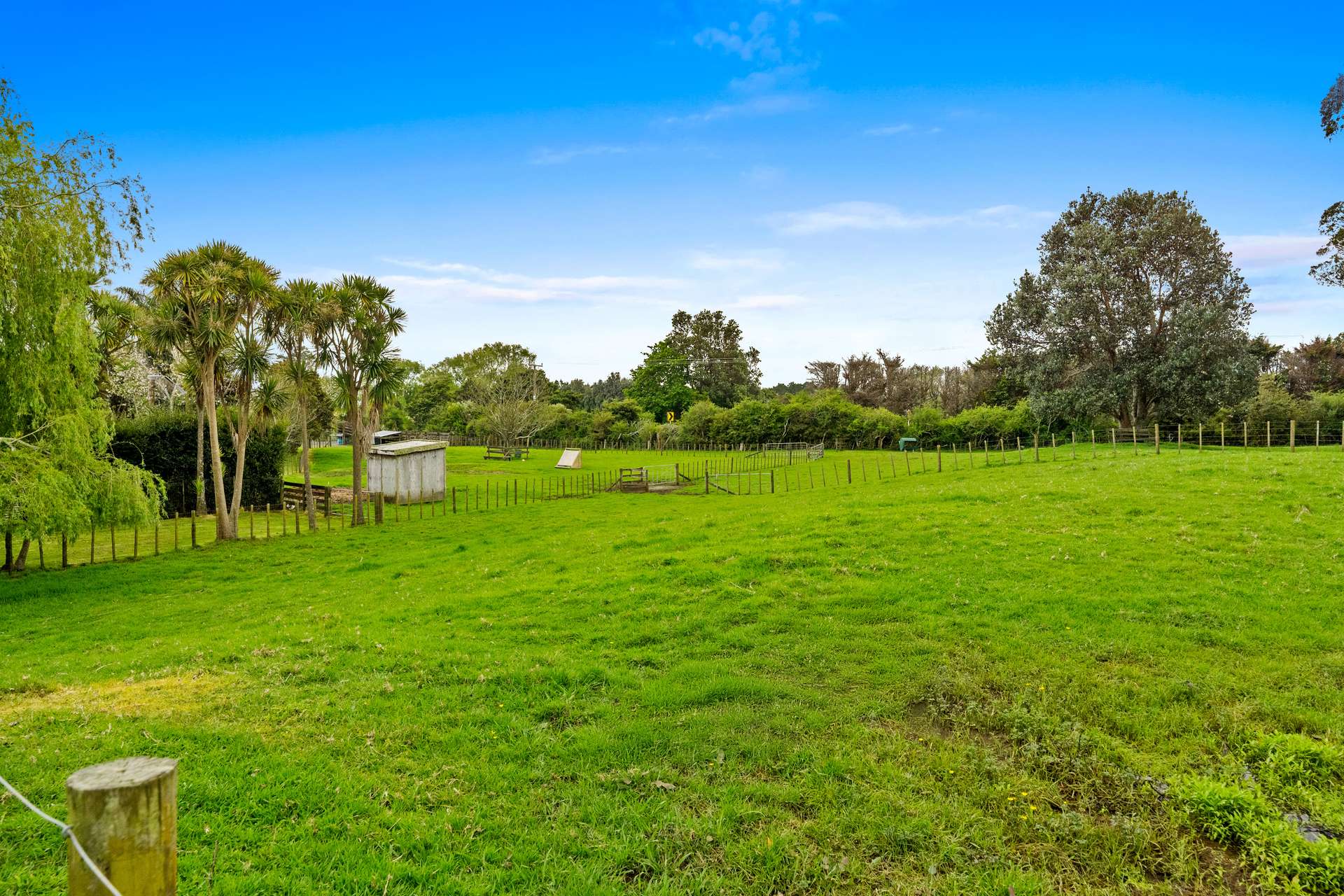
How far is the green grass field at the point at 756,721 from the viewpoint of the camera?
461cm

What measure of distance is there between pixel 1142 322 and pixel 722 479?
3297 centimetres

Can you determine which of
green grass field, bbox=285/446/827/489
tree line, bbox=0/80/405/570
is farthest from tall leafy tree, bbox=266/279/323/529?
green grass field, bbox=285/446/827/489

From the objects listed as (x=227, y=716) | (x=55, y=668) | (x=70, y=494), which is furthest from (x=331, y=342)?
(x=227, y=716)

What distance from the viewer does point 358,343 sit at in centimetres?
2766

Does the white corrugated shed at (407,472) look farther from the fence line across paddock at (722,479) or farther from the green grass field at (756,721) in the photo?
the green grass field at (756,721)

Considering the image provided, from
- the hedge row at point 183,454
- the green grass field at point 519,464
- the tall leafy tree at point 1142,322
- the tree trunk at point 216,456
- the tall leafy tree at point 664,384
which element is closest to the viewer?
the tree trunk at point 216,456

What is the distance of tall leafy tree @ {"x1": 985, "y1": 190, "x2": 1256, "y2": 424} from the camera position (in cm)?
4334

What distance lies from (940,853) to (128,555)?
25.2 meters

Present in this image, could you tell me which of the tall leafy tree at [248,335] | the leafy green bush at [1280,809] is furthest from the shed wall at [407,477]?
the leafy green bush at [1280,809]

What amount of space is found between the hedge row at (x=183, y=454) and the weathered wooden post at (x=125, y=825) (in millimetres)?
32779

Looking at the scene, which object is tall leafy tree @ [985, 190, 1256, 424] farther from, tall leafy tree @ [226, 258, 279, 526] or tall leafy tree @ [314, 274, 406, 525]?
tall leafy tree @ [226, 258, 279, 526]

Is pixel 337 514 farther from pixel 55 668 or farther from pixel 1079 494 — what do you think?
pixel 1079 494

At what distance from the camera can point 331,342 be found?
2756 centimetres

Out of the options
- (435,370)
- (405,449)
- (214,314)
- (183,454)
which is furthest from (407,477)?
(435,370)
